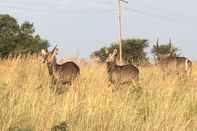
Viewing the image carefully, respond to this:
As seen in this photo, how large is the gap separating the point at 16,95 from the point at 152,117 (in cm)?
183

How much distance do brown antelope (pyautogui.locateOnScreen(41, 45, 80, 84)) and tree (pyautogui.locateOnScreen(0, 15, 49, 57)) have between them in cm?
2227

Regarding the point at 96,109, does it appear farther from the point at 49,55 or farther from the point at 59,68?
the point at 49,55

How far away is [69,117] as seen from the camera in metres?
7.17

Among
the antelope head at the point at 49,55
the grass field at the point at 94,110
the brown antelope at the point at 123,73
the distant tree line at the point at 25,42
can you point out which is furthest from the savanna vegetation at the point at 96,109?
the distant tree line at the point at 25,42

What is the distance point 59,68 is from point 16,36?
27.0m

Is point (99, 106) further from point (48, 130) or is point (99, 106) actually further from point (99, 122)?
point (48, 130)

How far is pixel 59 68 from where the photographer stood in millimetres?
15492

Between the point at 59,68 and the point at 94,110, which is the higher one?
the point at 94,110

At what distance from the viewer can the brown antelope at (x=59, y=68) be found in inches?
563

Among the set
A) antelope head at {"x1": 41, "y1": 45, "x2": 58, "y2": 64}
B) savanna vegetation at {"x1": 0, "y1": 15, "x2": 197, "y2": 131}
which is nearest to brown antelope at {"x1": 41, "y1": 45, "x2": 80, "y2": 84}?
antelope head at {"x1": 41, "y1": 45, "x2": 58, "y2": 64}

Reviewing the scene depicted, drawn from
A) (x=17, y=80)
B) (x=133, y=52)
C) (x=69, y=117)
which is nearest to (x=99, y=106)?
(x=69, y=117)

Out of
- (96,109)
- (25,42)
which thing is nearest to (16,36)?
(25,42)

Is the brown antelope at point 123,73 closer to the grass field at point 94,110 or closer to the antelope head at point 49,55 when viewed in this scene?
the antelope head at point 49,55

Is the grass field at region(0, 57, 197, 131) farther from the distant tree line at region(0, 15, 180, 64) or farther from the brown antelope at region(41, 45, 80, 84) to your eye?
the distant tree line at region(0, 15, 180, 64)
